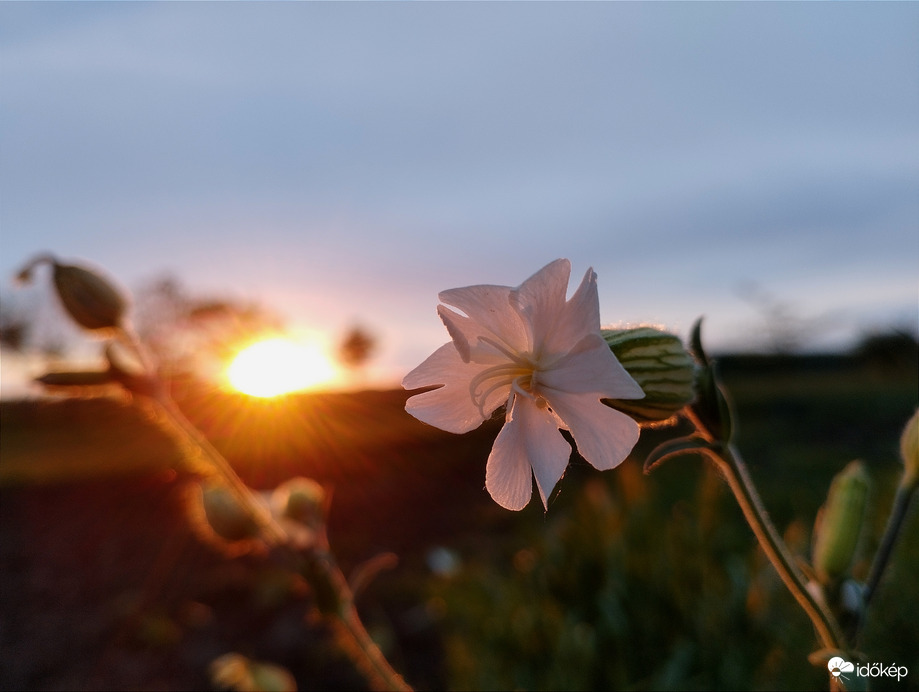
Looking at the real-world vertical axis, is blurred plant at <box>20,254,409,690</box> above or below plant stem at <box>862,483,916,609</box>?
above

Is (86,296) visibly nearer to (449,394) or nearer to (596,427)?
(449,394)

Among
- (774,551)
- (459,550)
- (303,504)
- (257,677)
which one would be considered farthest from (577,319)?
(459,550)

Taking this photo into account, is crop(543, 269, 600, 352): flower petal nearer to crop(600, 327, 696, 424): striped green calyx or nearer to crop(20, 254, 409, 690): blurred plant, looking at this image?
crop(600, 327, 696, 424): striped green calyx

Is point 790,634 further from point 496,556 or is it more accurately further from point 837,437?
point 837,437

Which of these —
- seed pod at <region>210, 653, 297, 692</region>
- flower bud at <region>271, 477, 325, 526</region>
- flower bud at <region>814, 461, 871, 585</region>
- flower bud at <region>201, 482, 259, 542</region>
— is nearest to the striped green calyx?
flower bud at <region>814, 461, 871, 585</region>

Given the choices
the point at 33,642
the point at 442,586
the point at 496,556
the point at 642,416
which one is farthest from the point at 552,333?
the point at 33,642

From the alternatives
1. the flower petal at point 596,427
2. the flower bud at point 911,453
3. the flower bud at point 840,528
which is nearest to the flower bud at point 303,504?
the flower petal at point 596,427

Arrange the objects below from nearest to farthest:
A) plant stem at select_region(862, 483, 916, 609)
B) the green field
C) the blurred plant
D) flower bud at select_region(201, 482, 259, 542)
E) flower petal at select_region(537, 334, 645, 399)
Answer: flower petal at select_region(537, 334, 645, 399)
plant stem at select_region(862, 483, 916, 609)
the blurred plant
flower bud at select_region(201, 482, 259, 542)
the green field
